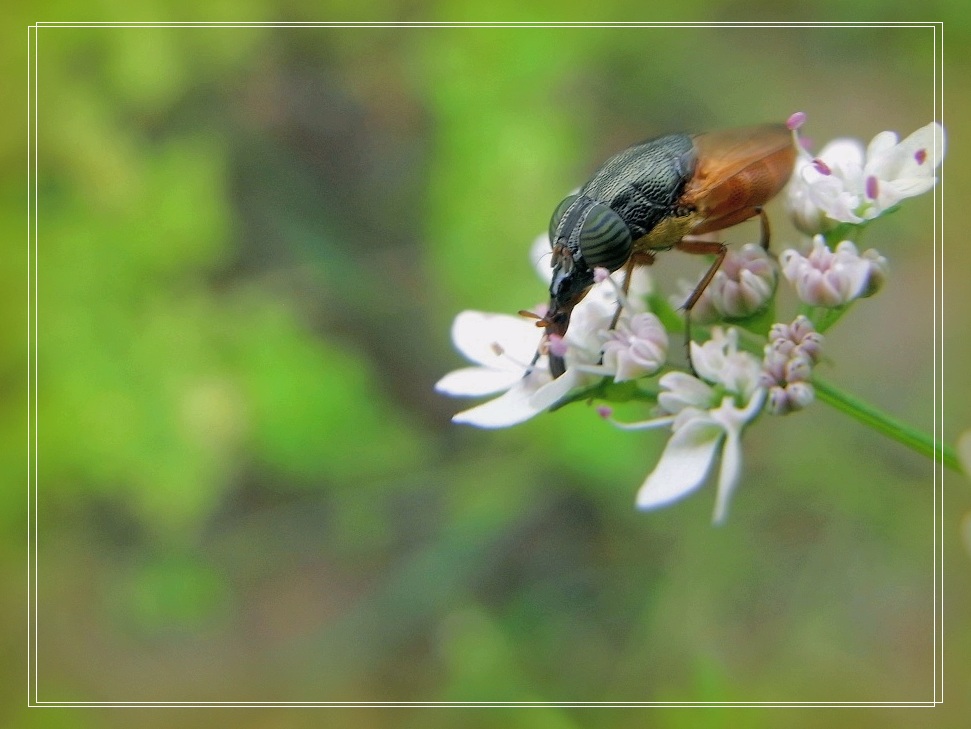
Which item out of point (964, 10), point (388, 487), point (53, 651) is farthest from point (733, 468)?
point (53, 651)

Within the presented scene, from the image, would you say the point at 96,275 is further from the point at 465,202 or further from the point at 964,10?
the point at 964,10

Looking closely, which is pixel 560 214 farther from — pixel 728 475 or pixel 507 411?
pixel 728 475

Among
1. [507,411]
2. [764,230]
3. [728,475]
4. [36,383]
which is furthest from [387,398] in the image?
[728,475]

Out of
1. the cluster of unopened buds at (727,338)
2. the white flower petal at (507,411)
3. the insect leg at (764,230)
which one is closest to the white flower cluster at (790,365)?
the cluster of unopened buds at (727,338)

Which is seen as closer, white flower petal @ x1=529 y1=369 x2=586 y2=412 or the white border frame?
white flower petal @ x1=529 y1=369 x2=586 y2=412

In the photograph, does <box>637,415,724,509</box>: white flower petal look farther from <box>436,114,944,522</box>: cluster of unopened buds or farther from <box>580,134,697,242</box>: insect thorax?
<box>580,134,697,242</box>: insect thorax

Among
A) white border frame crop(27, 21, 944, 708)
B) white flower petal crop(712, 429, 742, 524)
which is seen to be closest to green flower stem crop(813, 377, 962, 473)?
white flower petal crop(712, 429, 742, 524)

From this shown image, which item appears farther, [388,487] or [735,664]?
[388,487]
